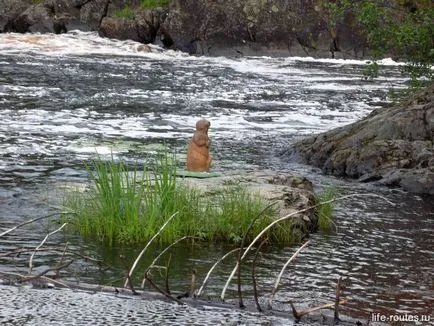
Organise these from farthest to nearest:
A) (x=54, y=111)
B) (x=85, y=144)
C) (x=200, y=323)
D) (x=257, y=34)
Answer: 1. (x=257, y=34)
2. (x=54, y=111)
3. (x=85, y=144)
4. (x=200, y=323)

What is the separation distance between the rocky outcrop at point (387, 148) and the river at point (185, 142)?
469mm

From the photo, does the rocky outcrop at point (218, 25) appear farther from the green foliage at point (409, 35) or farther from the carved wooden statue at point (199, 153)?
the carved wooden statue at point (199, 153)

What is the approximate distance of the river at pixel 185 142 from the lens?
8133 mm

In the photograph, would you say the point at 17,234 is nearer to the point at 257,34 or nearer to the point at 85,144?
the point at 85,144

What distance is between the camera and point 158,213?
10086 millimetres

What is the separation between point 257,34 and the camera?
39812 mm

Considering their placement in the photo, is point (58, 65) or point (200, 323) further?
point (58, 65)

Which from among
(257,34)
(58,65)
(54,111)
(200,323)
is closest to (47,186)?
(200,323)

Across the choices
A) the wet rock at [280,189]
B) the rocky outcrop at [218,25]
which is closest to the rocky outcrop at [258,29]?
the rocky outcrop at [218,25]

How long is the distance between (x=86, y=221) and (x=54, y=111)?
41.4 ft

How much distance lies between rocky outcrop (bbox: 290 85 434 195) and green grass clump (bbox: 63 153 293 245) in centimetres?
454

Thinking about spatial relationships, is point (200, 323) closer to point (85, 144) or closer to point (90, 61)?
point (85, 144)

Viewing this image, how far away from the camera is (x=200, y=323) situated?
6.97 metres

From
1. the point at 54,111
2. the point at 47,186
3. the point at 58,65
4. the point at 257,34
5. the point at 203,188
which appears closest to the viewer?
the point at 203,188
